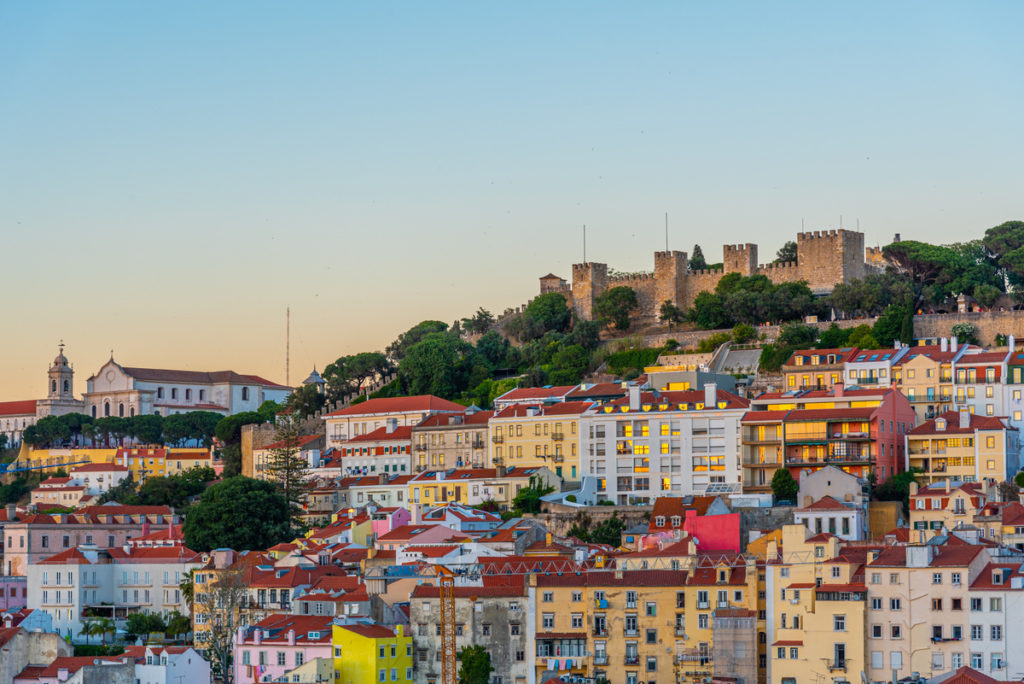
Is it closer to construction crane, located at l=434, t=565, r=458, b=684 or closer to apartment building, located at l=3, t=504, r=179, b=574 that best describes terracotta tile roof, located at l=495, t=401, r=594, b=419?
apartment building, located at l=3, t=504, r=179, b=574

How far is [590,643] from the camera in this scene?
48406 mm

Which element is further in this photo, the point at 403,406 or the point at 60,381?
the point at 60,381

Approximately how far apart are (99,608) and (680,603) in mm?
24709

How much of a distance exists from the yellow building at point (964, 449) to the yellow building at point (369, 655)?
20.1 m

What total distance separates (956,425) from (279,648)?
79.9ft

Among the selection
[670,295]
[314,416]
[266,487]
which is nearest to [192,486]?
[314,416]

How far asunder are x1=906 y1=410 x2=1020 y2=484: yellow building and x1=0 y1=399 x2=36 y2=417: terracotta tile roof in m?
67.2

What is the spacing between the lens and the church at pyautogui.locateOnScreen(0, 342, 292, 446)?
111m

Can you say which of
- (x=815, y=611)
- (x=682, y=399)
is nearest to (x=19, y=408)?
(x=682, y=399)

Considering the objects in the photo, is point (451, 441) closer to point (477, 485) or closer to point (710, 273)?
point (477, 485)

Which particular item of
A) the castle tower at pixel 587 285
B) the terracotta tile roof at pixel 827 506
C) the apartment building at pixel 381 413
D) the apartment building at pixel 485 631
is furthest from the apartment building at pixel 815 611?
the castle tower at pixel 587 285

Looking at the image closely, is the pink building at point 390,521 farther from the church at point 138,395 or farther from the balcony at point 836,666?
the church at point 138,395

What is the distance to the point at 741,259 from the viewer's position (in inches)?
3430

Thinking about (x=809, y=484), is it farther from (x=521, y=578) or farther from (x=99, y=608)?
(x=99, y=608)
